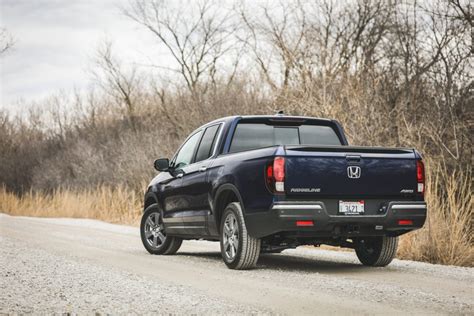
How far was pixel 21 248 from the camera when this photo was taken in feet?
42.4

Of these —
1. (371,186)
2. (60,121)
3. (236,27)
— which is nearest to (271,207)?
(371,186)

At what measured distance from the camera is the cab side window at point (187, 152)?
11.7 meters

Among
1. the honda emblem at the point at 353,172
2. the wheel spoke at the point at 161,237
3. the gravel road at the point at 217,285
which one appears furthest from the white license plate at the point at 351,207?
the wheel spoke at the point at 161,237

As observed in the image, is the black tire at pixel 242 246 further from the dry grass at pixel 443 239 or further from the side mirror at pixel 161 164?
the dry grass at pixel 443 239

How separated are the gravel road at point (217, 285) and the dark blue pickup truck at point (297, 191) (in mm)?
437

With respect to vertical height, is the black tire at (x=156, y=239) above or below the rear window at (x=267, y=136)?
below

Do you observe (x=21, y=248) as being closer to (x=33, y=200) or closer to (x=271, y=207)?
(x=271, y=207)

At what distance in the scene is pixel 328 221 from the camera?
890 centimetres

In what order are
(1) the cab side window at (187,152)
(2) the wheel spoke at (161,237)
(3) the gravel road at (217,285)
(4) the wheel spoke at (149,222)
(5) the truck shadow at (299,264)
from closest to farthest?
(3) the gravel road at (217,285) < (5) the truck shadow at (299,264) < (1) the cab side window at (187,152) < (2) the wheel spoke at (161,237) < (4) the wheel spoke at (149,222)

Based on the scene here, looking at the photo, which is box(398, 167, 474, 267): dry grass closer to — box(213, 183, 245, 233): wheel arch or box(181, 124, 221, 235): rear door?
box(213, 183, 245, 233): wheel arch

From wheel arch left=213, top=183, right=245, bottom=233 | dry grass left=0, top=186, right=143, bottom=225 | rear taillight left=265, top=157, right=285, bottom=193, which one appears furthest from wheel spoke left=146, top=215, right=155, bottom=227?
dry grass left=0, top=186, right=143, bottom=225

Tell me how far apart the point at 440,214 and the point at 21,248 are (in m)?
6.91

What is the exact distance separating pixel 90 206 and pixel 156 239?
47.9ft

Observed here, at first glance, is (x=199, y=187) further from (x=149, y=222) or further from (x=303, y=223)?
(x=303, y=223)
